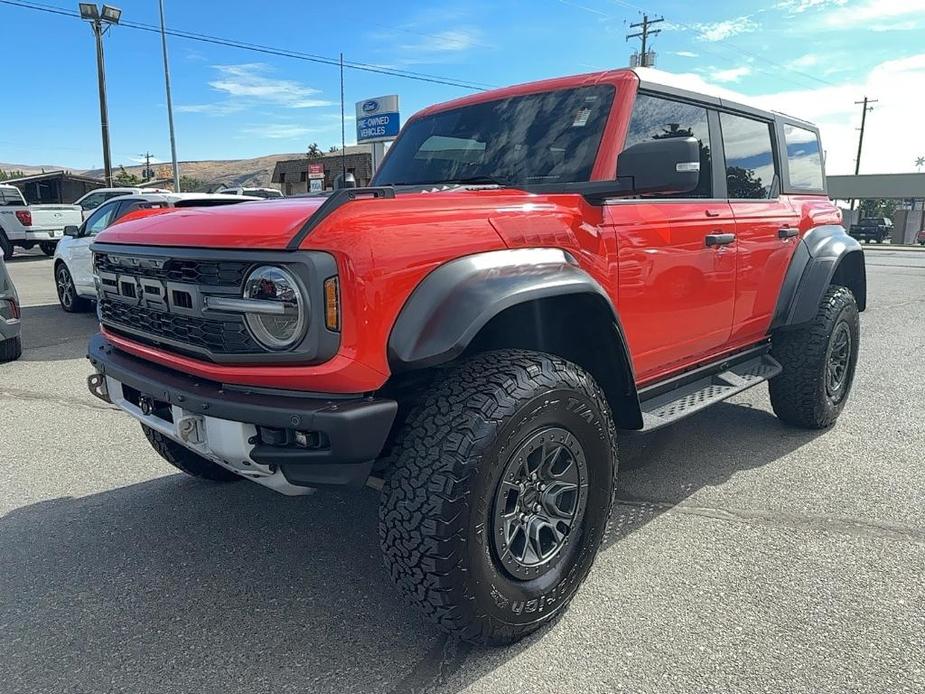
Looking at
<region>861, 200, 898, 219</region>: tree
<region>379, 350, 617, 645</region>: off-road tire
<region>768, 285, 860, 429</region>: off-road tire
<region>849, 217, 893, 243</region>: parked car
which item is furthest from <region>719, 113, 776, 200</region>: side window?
<region>861, 200, 898, 219</region>: tree

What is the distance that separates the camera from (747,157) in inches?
154

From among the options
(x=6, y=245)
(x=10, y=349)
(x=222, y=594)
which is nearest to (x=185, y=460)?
(x=222, y=594)

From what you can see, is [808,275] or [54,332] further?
[54,332]

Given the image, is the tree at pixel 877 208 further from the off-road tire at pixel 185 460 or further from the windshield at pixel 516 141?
the off-road tire at pixel 185 460

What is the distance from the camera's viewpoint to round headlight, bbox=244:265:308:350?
2.01m

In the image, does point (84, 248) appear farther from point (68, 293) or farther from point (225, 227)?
point (225, 227)

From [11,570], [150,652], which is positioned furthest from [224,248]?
[11,570]

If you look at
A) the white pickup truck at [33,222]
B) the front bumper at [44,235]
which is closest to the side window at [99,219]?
the white pickup truck at [33,222]

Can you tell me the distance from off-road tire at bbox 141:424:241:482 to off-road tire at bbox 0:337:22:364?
3983 millimetres

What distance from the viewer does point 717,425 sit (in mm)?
4645

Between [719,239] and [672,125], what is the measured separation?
60cm

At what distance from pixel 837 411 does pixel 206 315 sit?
4.09 meters

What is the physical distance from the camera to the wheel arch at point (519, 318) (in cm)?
209

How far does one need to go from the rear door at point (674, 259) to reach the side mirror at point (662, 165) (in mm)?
253
